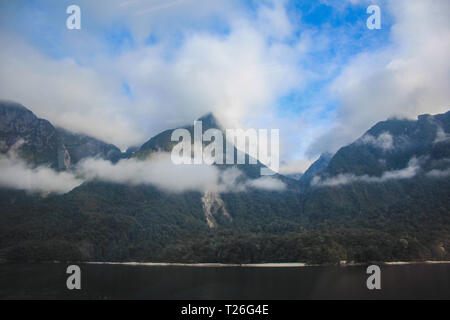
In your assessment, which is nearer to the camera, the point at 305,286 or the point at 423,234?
the point at 305,286

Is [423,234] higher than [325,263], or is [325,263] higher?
[423,234]
